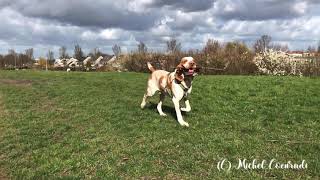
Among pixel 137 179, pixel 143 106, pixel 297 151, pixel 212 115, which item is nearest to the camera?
pixel 137 179

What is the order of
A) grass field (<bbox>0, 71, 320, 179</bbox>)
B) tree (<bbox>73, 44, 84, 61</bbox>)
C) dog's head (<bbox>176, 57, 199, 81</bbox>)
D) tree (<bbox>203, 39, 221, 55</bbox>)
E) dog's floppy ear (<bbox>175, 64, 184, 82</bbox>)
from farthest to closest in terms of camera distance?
tree (<bbox>73, 44, 84, 61</bbox>)
tree (<bbox>203, 39, 221, 55</bbox>)
dog's floppy ear (<bbox>175, 64, 184, 82</bbox>)
dog's head (<bbox>176, 57, 199, 81</bbox>)
grass field (<bbox>0, 71, 320, 179</bbox>)

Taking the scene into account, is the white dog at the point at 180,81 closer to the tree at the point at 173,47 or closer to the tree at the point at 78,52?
the tree at the point at 173,47

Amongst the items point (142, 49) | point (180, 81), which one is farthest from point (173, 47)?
point (180, 81)

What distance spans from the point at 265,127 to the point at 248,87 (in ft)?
25.7

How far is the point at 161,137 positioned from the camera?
10.5 m

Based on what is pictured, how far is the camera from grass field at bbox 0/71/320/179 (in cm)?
864

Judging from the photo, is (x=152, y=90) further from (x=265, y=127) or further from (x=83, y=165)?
(x=83, y=165)

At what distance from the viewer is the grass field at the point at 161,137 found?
8.64m

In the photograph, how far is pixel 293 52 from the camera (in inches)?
1565

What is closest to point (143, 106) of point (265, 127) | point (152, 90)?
point (152, 90)

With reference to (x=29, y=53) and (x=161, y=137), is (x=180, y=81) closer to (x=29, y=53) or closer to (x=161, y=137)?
(x=161, y=137)

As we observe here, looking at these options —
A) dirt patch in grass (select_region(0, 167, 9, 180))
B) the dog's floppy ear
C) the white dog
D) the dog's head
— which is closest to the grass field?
dirt patch in grass (select_region(0, 167, 9, 180))

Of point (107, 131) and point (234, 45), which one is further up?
point (234, 45)

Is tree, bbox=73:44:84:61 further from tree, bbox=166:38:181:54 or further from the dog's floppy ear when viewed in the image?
the dog's floppy ear
